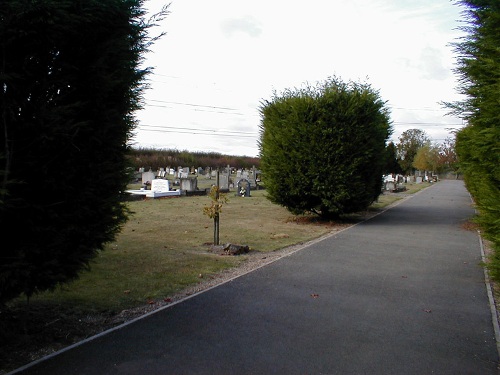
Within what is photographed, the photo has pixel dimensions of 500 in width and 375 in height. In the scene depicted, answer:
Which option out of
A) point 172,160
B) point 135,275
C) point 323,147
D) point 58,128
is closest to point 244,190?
point 323,147

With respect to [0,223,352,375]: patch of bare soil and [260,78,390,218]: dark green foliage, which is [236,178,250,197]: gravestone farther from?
[0,223,352,375]: patch of bare soil

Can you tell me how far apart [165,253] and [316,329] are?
527cm

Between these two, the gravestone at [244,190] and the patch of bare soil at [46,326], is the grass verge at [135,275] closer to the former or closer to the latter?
the patch of bare soil at [46,326]

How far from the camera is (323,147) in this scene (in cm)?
1505

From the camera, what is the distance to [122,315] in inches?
220

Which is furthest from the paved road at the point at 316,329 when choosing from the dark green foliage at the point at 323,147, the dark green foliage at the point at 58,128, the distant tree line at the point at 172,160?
the distant tree line at the point at 172,160

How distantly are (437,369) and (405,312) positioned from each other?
170cm

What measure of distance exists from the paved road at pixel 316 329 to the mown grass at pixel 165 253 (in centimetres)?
Answer: 91

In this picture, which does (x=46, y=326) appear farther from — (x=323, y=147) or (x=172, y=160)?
(x=172, y=160)

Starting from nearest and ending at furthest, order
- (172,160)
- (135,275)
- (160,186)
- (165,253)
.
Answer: (135,275), (165,253), (160,186), (172,160)

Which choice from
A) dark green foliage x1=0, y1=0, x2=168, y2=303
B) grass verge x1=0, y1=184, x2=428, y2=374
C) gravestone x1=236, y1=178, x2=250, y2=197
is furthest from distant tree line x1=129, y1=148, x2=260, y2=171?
dark green foliage x1=0, y1=0, x2=168, y2=303

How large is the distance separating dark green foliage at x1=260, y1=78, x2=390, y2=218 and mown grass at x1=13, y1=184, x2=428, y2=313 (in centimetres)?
116

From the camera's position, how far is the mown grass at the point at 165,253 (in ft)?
20.8

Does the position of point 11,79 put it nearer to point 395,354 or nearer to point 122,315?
point 122,315
